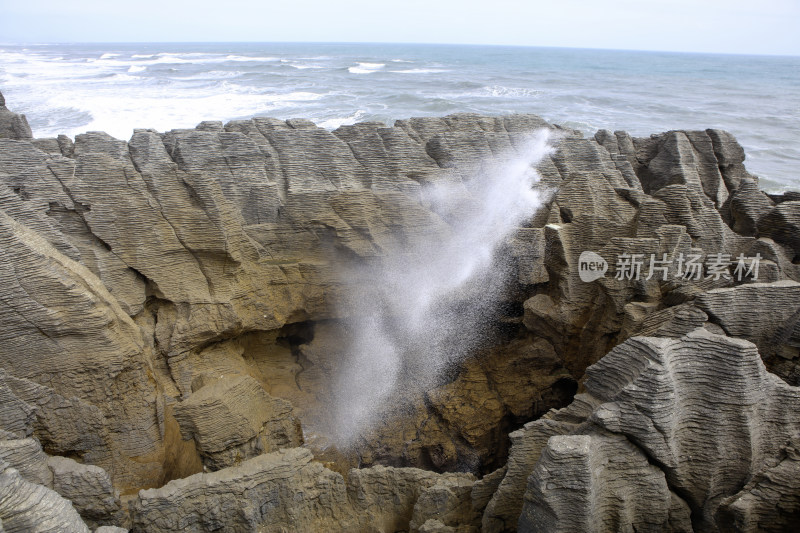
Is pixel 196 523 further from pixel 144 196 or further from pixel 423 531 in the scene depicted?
pixel 144 196

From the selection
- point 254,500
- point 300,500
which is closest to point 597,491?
point 300,500

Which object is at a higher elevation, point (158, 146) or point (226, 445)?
point (158, 146)

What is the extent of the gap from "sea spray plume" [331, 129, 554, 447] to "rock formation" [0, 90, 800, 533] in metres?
0.17

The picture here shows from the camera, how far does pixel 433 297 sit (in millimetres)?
8602

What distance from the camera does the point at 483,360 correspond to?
8.68 m

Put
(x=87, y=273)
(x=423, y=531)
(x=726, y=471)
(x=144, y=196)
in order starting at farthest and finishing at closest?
(x=144, y=196) → (x=87, y=273) → (x=423, y=531) → (x=726, y=471)

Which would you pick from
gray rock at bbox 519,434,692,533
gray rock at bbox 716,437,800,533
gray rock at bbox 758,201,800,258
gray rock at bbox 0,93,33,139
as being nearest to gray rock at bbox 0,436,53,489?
gray rock at bbox 519,434,692,533

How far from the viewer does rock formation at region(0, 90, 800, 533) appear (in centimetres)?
493

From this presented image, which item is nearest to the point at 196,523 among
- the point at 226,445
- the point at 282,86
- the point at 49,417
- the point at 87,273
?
the point at 226,445

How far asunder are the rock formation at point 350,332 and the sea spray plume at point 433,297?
0.56 ft

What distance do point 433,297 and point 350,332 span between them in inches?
51.3

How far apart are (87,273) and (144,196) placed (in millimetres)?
1129

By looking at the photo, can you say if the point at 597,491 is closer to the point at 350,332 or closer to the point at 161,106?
the point at 350,332

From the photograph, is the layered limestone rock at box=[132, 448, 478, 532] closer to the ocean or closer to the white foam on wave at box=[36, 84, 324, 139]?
the white foam on wave at box=[36, 84, 324, 139]
